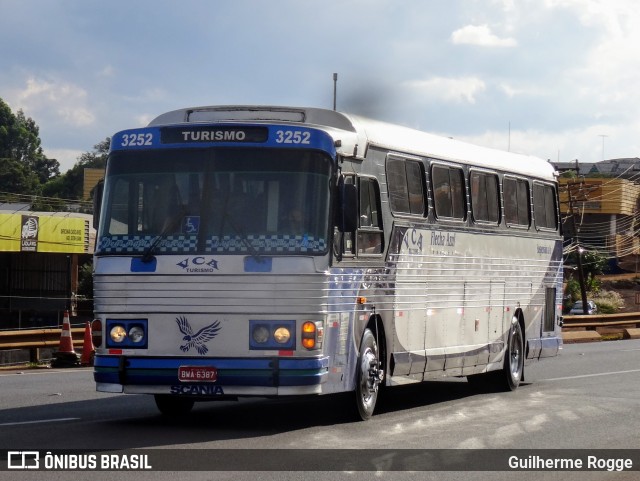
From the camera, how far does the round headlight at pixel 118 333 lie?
1227 cm

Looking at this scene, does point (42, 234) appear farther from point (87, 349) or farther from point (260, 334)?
point (260, 334)

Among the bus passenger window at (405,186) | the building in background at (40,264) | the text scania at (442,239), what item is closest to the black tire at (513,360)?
the text scania at (442,239)

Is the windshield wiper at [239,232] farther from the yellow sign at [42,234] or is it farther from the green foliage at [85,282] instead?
the green foliage at [85,282]

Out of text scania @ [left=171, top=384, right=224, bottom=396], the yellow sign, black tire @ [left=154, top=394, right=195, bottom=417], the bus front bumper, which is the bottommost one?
black tire @ [left=154, top=394, right=195, bottom=417]

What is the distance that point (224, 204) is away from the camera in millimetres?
12109

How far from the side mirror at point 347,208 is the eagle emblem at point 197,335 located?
1598mm

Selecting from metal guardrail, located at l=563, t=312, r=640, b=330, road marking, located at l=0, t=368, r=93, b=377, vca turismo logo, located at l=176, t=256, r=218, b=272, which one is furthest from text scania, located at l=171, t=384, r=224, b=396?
metal guardrail, located at l=563, t=312, r=640, b=330

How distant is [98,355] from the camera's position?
12367 mm

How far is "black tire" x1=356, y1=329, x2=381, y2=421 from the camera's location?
43.2 feet

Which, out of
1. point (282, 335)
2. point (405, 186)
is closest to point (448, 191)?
point (405, 186)

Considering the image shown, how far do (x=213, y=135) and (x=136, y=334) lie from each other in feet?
7.09

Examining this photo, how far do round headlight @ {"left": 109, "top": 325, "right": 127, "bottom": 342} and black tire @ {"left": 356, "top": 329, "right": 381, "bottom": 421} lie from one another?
2.57 m

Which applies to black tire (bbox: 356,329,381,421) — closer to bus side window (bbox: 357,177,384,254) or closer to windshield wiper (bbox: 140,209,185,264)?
bus side window (bbox: 357,177,384,254)

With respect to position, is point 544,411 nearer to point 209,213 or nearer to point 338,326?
point 338,326
